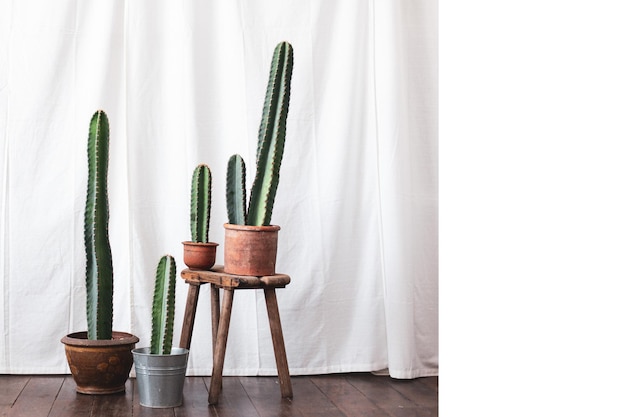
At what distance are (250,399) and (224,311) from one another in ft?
1.20

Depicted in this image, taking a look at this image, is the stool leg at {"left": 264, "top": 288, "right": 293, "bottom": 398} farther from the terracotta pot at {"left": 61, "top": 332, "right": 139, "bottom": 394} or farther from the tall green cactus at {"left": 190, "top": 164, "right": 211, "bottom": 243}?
the terracotta pot at {"left": 61, "top": 332, "right": 139, "bottom": 394}

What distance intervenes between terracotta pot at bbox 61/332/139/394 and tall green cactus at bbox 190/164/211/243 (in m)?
0.46

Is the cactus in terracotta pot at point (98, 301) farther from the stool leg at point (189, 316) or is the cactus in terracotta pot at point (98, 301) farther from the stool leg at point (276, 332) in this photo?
the stool leg at point (276, 332)

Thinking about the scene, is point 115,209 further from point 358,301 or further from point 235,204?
point 358,301

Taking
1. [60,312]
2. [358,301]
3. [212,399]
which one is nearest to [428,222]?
[358,301]

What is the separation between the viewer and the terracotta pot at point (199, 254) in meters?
2.80

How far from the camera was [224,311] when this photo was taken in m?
2.63

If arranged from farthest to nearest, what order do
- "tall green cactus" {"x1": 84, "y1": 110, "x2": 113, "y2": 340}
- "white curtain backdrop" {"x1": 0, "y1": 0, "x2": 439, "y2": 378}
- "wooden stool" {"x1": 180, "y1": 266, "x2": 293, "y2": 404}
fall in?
"white curtain backdrop" {"x1": 0, "y1": 0, "x2": 439, "y2": 378}, "tall green cactus" {"x1": 84, "y1": 110, "x2": 113, "y2": 340}, "wooden stool" {"x1": 180, "y1": 266, "x2": 293, "y2": 404}

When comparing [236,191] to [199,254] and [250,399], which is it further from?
[250,399]

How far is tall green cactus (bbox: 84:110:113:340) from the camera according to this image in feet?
8.92
